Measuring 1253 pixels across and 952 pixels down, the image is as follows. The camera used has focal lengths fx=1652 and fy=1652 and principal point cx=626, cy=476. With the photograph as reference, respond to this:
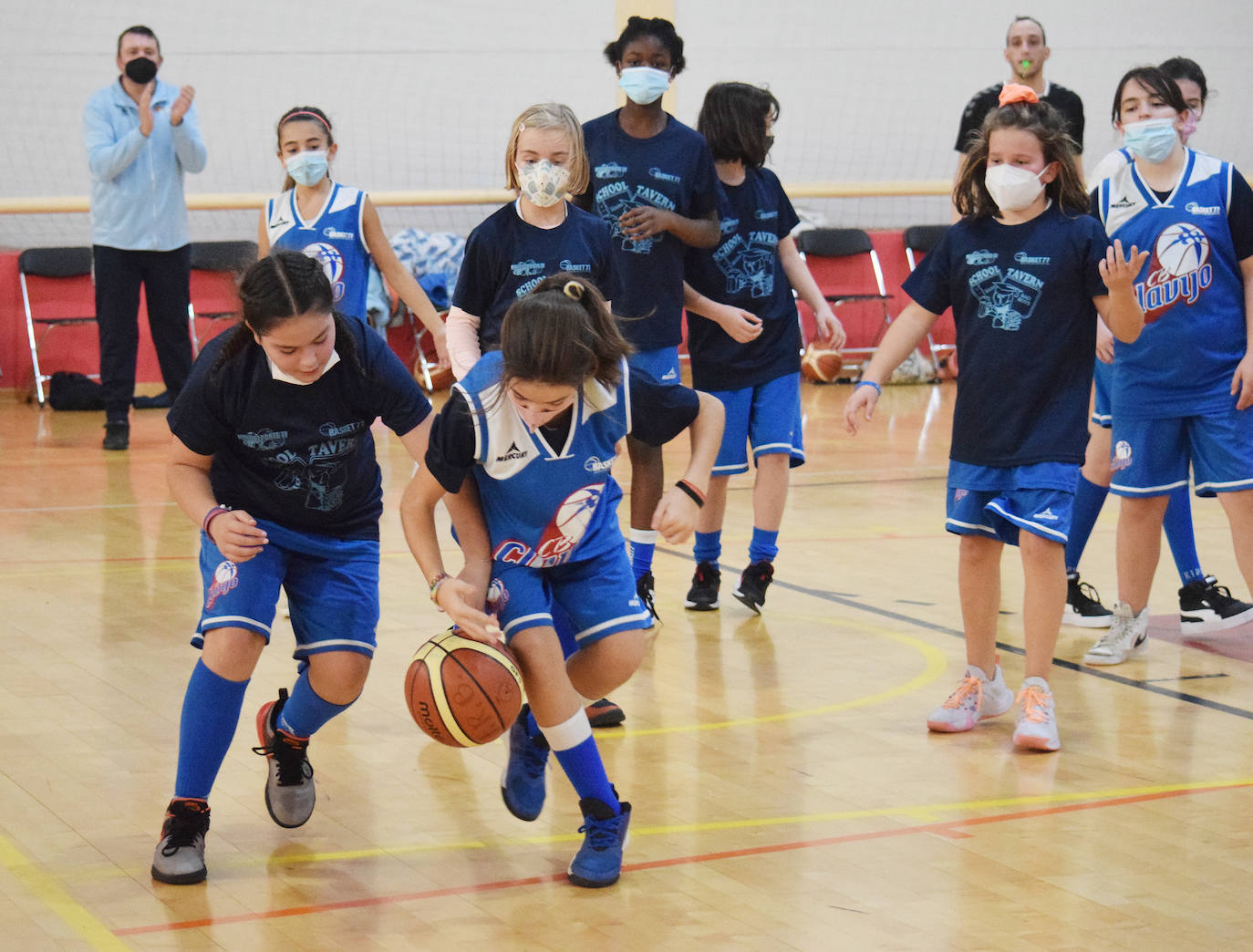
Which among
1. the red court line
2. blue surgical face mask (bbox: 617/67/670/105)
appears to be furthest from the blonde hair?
the red court line

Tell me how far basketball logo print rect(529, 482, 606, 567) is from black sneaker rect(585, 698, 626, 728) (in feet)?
3.46

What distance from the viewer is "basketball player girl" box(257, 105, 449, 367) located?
19.1 feet

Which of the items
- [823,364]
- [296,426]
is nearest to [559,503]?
[296,426]

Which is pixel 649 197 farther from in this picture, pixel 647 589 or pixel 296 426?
pixel 296 426

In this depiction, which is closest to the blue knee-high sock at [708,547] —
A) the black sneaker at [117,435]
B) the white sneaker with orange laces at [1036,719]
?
the white sneaker with orange laces at [1036,719]

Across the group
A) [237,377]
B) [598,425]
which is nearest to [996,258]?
[598,425]

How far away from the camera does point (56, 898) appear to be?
3262 mm

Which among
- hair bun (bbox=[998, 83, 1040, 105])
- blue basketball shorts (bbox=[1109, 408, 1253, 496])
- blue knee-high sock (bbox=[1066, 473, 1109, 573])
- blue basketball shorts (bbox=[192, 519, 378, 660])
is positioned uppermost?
hair bun (bbox=[998, 83, 1040, 105])

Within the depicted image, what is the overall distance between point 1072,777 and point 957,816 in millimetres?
440

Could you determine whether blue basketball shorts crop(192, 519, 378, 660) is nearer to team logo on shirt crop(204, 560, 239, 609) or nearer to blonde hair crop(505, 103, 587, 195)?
team logo on shirt crop(204, 560, 239, 609)

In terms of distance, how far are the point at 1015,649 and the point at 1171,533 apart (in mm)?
767

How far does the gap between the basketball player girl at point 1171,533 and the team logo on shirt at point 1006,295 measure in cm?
114

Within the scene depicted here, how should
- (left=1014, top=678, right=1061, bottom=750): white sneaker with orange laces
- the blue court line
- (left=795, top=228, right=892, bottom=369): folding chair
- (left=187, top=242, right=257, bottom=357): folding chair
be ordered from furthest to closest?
1. (left=795, top=228, right=892, bottom=369): folding chair
2. (left=187, top=242, right=257, bottom=357): folding chair
3. the blue court line
4. (left=1014, top=678, right=1061, bottom=750): white sneaker with orange laces

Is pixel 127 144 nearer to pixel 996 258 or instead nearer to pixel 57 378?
pixel 57 378
